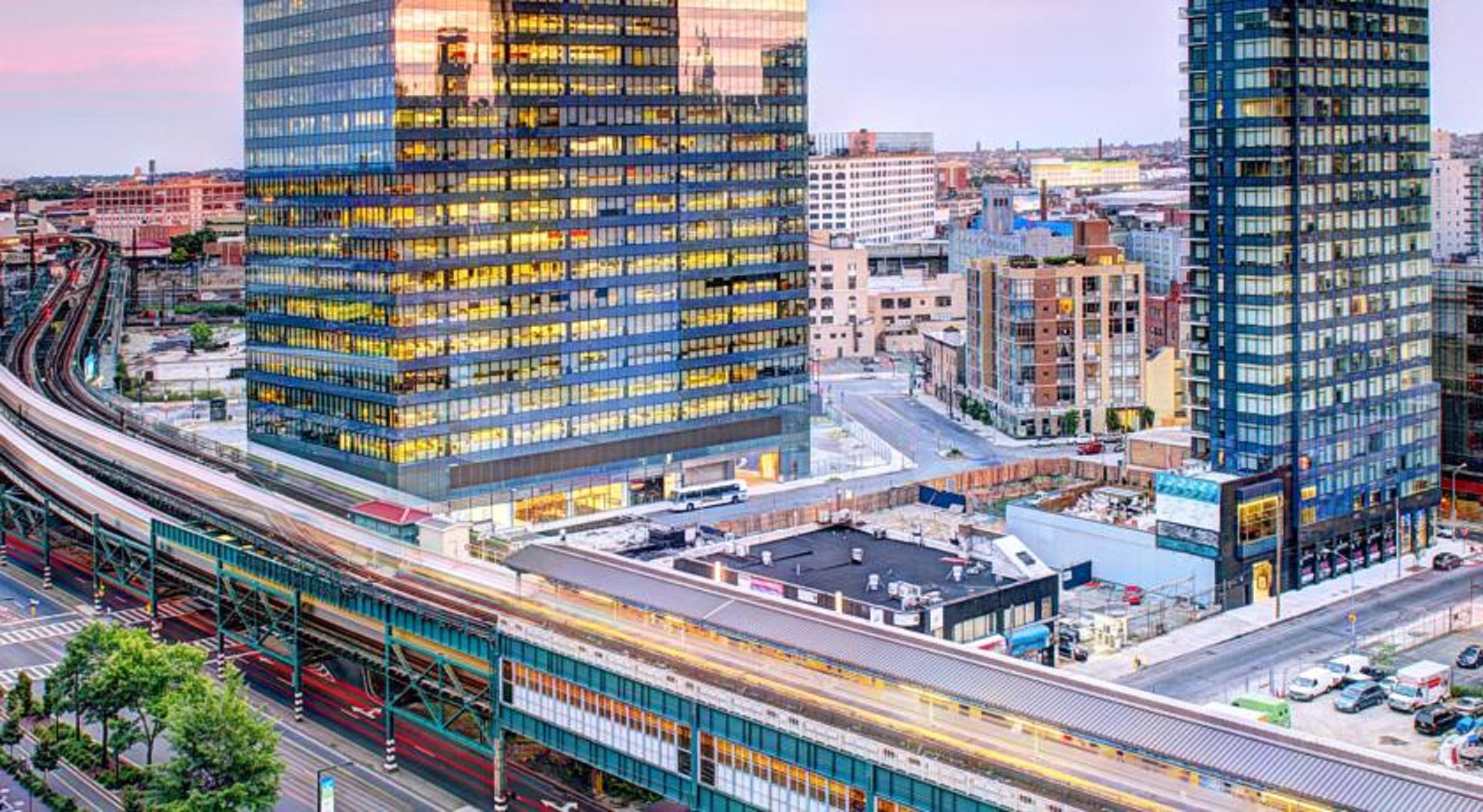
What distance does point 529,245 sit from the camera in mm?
149000

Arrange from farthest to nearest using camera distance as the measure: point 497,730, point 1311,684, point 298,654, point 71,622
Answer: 1. point 71,622
2. point 1311,684
3. point 298,654
4. point 497,730

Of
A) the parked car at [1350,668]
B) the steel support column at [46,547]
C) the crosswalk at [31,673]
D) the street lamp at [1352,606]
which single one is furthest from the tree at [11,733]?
the street lamp at [1352,606]

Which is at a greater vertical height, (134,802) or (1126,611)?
(1126,611)

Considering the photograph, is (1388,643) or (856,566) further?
(1388,643)

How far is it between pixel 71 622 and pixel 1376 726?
8699cm

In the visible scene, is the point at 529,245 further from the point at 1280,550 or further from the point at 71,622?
the point at 1280,550

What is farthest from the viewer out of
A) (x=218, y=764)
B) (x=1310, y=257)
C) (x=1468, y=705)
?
(x=1310, y=257)

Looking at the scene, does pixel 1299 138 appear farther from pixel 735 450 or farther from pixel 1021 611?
pixel 735 450

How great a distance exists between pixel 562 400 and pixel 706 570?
5010 cm

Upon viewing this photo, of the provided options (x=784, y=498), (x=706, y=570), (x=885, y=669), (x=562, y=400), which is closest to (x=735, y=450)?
(x=784, y=498)

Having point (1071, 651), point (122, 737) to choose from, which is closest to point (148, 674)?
point (122, 737)

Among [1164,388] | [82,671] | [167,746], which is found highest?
[1164,388]

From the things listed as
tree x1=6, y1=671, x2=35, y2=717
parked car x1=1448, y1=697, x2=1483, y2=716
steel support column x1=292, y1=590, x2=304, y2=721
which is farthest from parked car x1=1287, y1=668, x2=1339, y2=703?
tree x1=6, y1=671, x2=35, y2=717

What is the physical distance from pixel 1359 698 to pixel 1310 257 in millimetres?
39520
